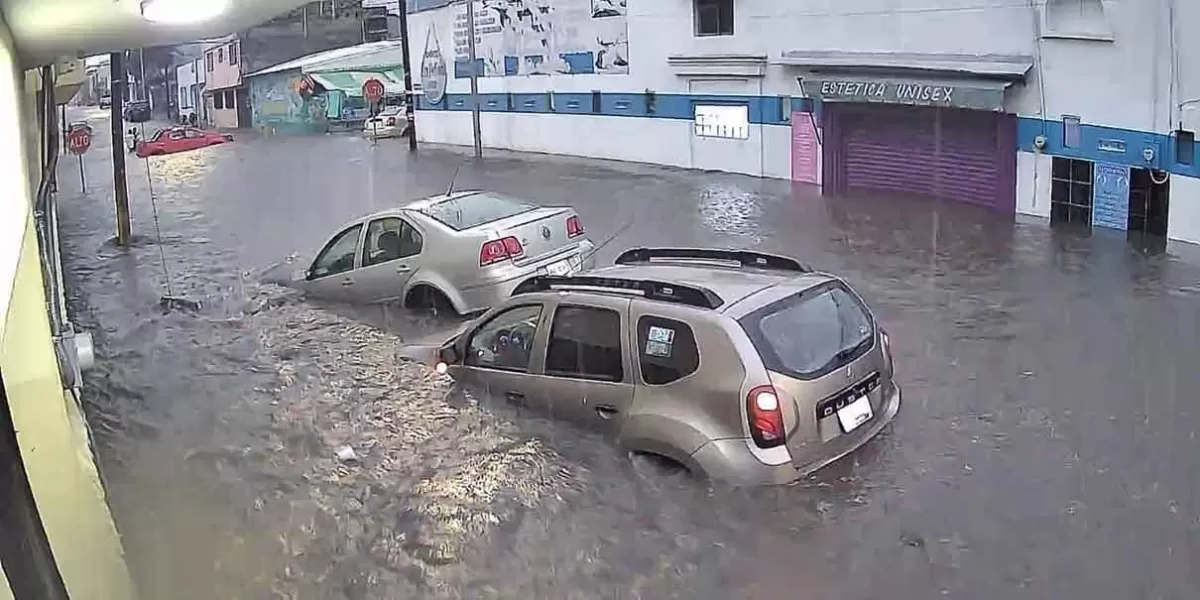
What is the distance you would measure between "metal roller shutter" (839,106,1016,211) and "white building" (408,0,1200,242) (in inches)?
1.3

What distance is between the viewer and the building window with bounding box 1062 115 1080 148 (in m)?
18.0

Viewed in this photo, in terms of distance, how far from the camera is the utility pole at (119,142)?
18.5 meters

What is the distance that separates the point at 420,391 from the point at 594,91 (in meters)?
22.4

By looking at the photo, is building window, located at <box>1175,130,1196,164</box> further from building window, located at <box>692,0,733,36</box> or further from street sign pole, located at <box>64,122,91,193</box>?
street sign pole, located at <box>64,122,91,193</box>

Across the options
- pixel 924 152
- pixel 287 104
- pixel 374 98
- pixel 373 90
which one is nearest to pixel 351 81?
pixel 287 104

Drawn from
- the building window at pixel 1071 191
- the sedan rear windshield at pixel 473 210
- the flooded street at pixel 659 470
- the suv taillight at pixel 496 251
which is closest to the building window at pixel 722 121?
the building window at pixel 1071 191

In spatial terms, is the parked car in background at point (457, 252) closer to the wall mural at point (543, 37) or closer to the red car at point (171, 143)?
the wall mural at point (543, 37)

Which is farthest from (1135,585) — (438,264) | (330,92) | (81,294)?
(330,92)

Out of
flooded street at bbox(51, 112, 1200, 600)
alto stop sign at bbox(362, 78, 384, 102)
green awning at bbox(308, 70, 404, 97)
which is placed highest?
green awning at bbox(308, 70, 404, 97)

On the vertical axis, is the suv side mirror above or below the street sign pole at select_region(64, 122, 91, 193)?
below

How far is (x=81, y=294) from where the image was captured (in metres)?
16.1

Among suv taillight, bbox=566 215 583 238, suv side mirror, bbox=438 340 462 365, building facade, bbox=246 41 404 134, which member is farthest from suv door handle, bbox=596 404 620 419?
building facade, bbox=246 41 404 134

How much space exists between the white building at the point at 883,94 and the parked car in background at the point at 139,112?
1709 centimetres

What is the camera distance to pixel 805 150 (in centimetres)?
2433
